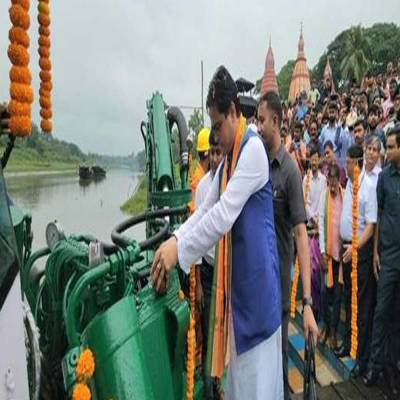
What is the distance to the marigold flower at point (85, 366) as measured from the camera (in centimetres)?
127

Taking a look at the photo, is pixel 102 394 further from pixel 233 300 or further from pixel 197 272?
pixel 197 272

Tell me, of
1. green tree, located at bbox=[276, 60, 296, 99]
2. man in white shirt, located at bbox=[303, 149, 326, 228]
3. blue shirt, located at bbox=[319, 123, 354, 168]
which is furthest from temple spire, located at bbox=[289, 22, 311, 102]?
man in white shirt, located at bbox=[303, 149, 326, 228]

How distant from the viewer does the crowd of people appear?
166cm

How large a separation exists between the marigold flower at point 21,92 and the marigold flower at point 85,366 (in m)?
1.22

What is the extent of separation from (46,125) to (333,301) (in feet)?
9.30

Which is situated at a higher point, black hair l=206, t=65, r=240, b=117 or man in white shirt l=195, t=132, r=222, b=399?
black hair l=206, t=65, r=240, b=117

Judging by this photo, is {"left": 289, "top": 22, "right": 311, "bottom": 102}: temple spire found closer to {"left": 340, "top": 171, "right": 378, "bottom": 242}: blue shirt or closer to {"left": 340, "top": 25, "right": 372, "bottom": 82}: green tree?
{"left": 340, "top": 25, "right": 372, "bottom": 82}: green tree

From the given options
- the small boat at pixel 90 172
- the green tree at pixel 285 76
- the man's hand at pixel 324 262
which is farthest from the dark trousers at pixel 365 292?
the small boat at pixel 90 172

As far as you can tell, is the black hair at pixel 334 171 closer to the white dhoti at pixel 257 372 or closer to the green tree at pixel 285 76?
the white dhoti at pixel 257 372

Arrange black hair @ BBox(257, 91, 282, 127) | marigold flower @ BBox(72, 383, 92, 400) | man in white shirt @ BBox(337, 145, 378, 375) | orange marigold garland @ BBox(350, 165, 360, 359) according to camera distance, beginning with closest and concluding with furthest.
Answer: marigold flower @ BBox(72, 383, 92, 400), black hair @ BBox(257, 91, 282, 127), orange marigold garland @ BBox(350, 165, 360, 359), man in white shirt @ BBox(337, 145, 378, 375)

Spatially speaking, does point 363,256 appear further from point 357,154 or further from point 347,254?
point 357,154

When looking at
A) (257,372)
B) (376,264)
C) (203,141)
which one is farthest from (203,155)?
(257,372)

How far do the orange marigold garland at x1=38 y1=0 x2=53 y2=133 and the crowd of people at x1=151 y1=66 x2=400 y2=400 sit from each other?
1.04 meters

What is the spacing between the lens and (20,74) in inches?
75.9
